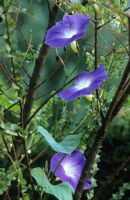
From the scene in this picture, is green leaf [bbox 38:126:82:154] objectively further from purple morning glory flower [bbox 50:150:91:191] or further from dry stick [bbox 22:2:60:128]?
dry stick [bbox 22:2:60:128]

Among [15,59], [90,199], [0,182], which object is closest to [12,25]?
[15,59]

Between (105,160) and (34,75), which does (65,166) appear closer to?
(34,75)

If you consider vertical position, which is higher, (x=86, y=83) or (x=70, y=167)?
(x=86, y=83)

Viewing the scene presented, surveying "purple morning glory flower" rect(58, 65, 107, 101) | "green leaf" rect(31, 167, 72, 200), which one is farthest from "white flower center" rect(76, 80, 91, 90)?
"green leaf" rect(31, 167, 72, 200)

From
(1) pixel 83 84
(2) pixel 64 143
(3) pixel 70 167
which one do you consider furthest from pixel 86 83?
(3) pixel 70 167

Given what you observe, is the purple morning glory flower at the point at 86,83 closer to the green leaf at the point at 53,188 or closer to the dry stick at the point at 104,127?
the dry stick at the point at 104,127

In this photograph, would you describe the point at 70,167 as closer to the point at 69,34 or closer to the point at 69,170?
the point at 69,170

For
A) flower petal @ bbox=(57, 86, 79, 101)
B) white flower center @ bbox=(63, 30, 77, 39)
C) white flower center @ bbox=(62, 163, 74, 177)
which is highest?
white flower center @ bbox=(63, 30, 77, 39)
